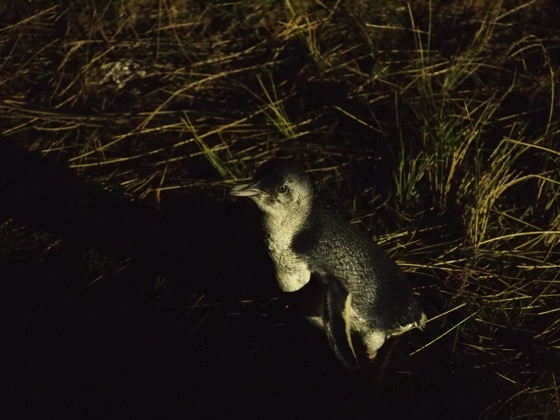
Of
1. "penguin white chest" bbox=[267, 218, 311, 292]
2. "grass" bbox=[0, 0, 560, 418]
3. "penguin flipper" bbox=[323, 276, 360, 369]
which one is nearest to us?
"penguin flipper" bbox=[323, 276, 360, 369]

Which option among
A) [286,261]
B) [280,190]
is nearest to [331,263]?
[286,261]

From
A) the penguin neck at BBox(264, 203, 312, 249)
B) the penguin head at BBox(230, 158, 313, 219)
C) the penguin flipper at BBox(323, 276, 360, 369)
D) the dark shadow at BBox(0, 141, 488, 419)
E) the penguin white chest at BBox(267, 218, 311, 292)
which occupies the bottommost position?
the dark shadow at BBox(0, 141, 488, 419)

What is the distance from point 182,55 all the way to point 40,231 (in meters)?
1.29

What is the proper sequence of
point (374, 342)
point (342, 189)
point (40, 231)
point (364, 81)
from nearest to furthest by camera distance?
point (374, 342) → point (40, 231) → point (342, 189) → point (364, 81)

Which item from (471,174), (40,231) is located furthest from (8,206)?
(471,174)

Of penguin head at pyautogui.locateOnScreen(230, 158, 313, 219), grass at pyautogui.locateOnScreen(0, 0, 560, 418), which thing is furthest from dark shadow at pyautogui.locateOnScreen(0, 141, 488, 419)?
penguin head at pyautogui.locateOnScreen(230, 158, 313, 219)

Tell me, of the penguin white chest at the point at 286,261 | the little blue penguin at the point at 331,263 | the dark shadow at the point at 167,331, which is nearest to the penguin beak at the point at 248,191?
the little blue penguin at the point at 331,263

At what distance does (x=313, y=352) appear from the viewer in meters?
3.04

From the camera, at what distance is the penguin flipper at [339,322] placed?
2629mm

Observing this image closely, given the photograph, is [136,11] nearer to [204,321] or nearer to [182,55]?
[182,55]

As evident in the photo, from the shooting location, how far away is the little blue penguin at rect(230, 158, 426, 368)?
267 centimetres

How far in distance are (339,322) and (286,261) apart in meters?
0.28

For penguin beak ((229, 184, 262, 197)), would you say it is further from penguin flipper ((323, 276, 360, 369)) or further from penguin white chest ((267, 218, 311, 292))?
penguin flipper ((323, 276, 360, 369))

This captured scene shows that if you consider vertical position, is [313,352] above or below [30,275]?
below
